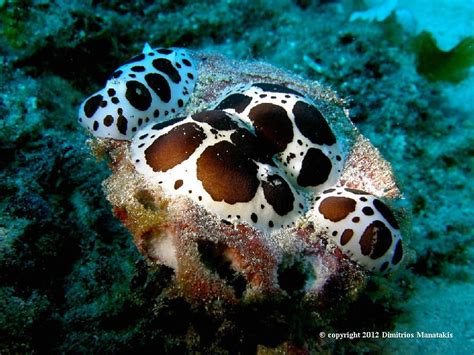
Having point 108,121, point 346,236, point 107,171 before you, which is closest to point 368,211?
point 346,236

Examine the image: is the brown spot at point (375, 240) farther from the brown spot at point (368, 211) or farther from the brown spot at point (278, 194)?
the brown spot at point (278, 194)

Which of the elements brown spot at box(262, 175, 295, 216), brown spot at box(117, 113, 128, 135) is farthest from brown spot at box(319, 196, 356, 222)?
brown spot at box(117, 113, 128, 135)

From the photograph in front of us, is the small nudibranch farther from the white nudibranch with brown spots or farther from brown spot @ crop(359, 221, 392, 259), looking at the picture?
the white nudibranch with brown spots

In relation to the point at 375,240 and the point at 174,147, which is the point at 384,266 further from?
the point at 174,147

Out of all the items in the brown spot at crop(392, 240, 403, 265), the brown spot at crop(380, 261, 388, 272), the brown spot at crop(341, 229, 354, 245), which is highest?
the brown spot at crop(392, 240, 403, 265)

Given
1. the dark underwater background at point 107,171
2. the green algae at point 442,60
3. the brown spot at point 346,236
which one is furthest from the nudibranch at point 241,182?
the green algae at point 442,60

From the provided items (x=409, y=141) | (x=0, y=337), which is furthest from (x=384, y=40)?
(x=0, y=337)
